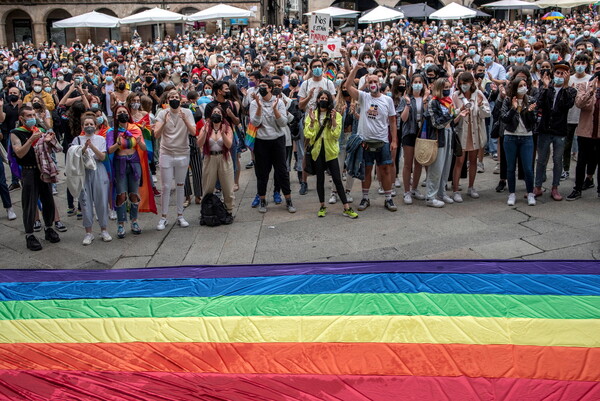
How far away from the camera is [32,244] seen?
754 centimetres

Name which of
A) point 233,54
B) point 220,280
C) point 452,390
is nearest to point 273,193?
point 220,280

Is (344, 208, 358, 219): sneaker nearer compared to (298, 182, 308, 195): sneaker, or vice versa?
(344, 208, 358, 219): sneaker

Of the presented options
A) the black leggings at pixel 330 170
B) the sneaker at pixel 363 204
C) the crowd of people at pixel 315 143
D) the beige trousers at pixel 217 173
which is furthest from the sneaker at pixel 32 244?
the sneaker at pixel 363 204

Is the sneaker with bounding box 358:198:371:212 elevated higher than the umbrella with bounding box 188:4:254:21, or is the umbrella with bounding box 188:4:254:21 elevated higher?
the umbrella with bounding box 188:4:254:21

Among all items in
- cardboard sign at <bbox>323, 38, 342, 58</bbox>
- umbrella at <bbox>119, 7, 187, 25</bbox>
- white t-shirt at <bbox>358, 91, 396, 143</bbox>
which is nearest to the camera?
white t-shirt at <bbox>358, 91, 396, 143</bbox>

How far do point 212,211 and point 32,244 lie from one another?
7.32 feet

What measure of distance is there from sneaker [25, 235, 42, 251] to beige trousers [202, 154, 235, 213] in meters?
2.14

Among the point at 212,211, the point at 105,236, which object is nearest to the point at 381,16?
the point at 212,211

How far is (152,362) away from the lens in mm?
4242

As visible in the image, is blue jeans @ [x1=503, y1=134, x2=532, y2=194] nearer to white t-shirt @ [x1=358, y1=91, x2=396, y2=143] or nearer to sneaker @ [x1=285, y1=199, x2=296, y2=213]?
white t-shirt @ [x1=358, y1=91, x2=396, y2=143]

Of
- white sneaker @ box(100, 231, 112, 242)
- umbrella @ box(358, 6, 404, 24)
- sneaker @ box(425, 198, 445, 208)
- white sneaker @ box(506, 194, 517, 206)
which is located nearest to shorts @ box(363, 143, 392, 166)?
sneaker @ box(425, 198, 445, 208)

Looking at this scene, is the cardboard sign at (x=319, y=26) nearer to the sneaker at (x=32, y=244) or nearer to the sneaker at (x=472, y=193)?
the sneaker at (x=472, y=193)

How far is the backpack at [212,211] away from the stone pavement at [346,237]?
0.41 ft

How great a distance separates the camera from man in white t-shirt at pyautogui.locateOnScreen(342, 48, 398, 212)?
8.16 meters
